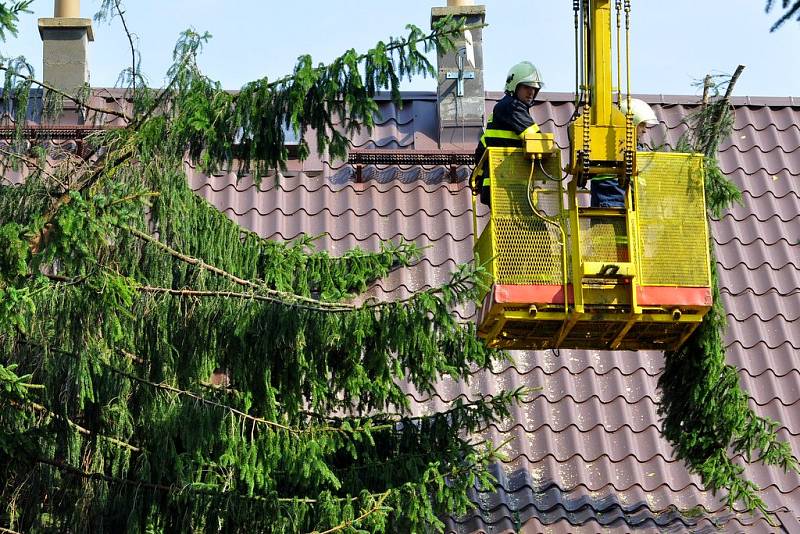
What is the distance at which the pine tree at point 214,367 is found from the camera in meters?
9.35

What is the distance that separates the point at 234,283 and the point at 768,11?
16.9 feet

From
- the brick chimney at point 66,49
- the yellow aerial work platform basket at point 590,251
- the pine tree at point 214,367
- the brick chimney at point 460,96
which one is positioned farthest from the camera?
the brick chimney at point 66,49

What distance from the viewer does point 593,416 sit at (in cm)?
1204

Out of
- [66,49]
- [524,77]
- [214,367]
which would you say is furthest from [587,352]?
[66,49]

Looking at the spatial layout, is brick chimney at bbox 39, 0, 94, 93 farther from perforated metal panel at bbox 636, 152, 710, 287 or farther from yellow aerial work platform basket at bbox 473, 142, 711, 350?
perforated metal panel at bbox 636, 152, 710, 287

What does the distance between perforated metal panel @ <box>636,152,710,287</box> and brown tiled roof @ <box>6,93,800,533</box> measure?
5.02 ft

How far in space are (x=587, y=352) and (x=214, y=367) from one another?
3765 millimetres

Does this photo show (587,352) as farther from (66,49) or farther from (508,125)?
(66,49)

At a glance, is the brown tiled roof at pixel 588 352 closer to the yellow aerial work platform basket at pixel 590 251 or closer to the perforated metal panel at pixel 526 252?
the yellow aerial work platform basket at pixel 590 251

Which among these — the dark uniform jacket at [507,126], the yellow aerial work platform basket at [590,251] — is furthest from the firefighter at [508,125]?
the yellow aerial work platform basket at [590,251]

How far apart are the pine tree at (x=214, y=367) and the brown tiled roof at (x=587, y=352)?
744 millimetres

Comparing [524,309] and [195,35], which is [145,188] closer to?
[195,35]

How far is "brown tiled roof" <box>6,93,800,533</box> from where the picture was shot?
1117 centimetres

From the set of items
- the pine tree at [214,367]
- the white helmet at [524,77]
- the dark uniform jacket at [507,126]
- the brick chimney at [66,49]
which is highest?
the brick chimney at [66,49]
